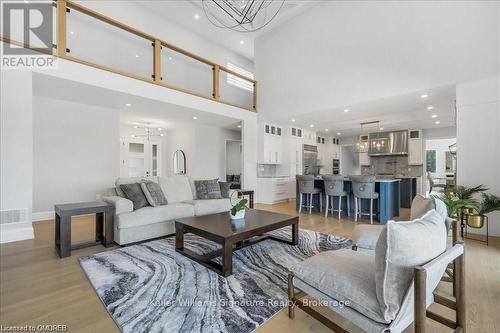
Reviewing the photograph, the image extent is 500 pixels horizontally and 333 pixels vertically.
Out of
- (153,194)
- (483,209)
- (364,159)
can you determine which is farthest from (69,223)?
(364,159)

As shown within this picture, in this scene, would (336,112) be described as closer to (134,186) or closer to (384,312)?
(134,186)

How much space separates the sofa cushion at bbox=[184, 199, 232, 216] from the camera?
4.18m

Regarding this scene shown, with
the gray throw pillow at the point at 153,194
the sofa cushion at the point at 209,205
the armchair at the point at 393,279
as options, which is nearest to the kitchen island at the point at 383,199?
the sofa cushion at the point at 209,205

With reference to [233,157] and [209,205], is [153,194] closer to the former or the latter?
[209,205]

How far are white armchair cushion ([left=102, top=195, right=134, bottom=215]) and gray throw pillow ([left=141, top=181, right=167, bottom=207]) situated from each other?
311 millimetres

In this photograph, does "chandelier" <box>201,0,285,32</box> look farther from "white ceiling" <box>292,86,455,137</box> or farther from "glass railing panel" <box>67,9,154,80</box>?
"white ceiling" <box>292,86,455,137</box>

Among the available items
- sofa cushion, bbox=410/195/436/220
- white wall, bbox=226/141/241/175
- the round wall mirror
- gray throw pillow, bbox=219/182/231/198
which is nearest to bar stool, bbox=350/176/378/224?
sofa cushion, bbox=410/195/436/220

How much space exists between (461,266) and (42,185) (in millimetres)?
6900

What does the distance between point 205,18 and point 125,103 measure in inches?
144

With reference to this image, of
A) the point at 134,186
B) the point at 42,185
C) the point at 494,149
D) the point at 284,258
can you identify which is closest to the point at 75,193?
the point at 42,185

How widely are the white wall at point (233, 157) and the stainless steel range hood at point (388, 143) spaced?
204 inches

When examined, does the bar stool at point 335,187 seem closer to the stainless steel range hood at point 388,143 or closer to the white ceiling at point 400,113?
the white ceiling at point 400,113

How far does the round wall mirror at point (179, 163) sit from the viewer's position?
8328 millimetres

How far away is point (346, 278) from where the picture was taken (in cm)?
146
